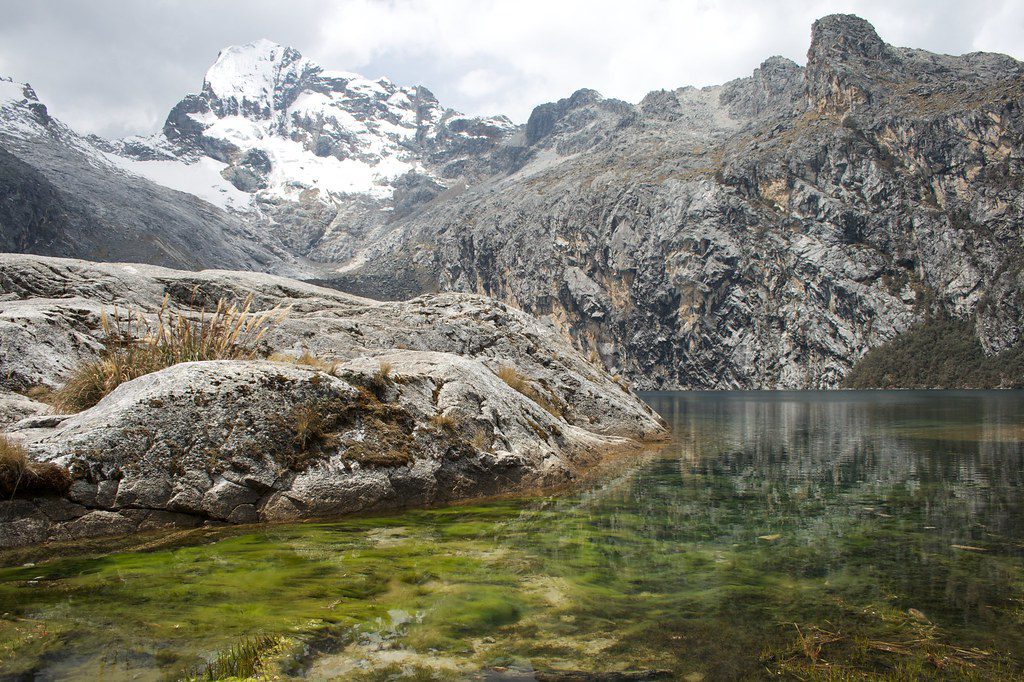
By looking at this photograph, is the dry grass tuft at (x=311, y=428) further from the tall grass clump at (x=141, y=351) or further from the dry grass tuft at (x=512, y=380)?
the dry grass tuft at (x=512, y=380)

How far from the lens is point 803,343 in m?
180

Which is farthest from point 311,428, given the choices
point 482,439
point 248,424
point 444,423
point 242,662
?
A: point 242,662

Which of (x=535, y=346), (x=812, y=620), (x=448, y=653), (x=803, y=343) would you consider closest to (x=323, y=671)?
(x=448, y=653)

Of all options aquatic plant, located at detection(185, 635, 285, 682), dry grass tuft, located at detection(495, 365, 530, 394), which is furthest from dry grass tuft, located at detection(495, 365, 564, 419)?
aquatic plant, located at detection(185, 635, 285, 682)

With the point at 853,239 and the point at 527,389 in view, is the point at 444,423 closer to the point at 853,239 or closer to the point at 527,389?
the point at 527,389

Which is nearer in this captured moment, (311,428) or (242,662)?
(242,662)

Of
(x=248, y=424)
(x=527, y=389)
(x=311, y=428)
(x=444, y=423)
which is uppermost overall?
(x=527, y=389)

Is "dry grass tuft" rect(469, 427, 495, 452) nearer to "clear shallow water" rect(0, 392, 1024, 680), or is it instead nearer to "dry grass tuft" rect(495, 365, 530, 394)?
"clear shallow water" rect(0, 392, 1024, 680)

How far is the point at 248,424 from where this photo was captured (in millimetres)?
9352

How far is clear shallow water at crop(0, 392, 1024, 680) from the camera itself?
4.49 meters

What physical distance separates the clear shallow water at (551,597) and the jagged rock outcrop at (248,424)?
36.7 inches

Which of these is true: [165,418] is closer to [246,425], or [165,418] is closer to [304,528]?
[246,425]

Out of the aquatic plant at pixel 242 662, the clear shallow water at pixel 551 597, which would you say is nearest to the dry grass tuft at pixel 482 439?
the clear shallow water at pixel 551 597

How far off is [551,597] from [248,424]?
226 inches
